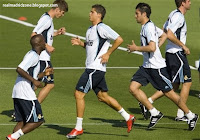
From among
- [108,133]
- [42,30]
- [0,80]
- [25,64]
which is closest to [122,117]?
[108,133]

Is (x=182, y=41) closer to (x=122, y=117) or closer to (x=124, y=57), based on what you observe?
(x=122, y=117)

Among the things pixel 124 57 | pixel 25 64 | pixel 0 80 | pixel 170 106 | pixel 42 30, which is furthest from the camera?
pixel 124 57

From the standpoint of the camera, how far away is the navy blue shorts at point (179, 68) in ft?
61.3

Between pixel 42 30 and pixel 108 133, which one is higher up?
pixel 42 30

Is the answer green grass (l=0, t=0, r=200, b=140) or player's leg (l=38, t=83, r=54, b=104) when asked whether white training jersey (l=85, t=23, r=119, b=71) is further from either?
player's leg (l=38, t=83, r=54, b=104)

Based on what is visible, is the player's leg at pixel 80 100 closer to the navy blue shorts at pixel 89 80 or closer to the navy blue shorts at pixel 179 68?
the navy blue shorts at pixel 89 80

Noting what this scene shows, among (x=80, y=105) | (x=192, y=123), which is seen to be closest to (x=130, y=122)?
(x=80, y=105)

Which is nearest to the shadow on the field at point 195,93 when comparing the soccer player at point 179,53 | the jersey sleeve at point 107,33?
the soccer player at point 179,53

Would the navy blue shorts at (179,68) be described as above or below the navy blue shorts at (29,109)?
above

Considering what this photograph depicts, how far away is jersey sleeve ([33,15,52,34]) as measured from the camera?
728 inches

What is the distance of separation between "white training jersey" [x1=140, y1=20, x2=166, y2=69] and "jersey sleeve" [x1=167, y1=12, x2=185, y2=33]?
0.83 meters

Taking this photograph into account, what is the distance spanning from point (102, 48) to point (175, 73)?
2390 mm

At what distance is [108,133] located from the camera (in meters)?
17.2

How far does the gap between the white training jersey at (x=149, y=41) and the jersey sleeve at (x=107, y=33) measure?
0.72 metres
